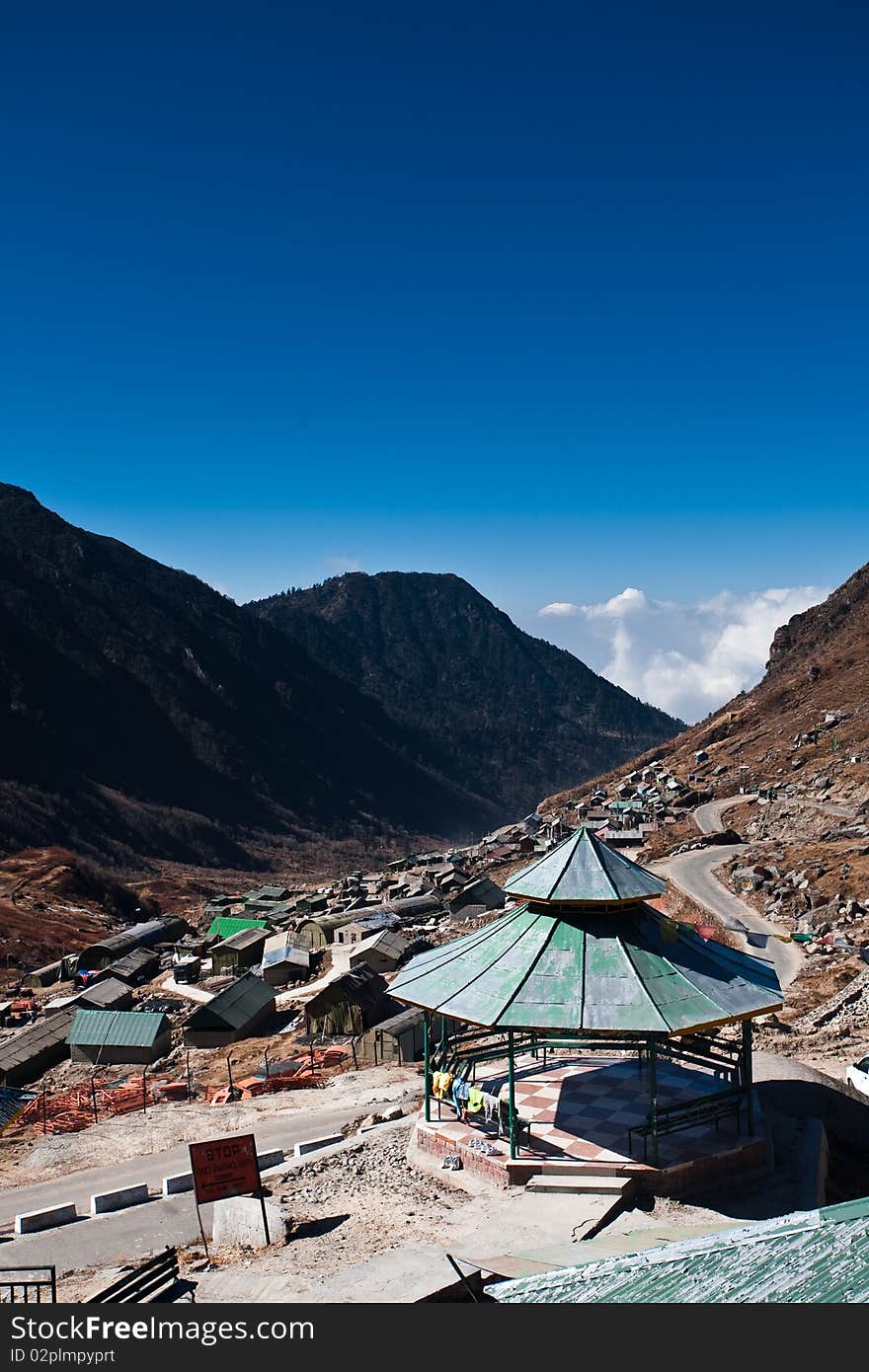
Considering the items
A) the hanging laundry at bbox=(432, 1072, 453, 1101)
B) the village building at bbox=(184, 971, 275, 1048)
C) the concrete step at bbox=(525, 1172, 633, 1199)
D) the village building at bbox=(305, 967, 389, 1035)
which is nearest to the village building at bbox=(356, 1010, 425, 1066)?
the village building at bbox=(305, 967, 389, 1035)

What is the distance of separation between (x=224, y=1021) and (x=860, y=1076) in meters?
24.2

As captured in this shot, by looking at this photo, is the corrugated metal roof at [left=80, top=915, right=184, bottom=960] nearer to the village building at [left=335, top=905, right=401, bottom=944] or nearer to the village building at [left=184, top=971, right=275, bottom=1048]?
the village building at [left=335, top=905, right=401, bottom=944]

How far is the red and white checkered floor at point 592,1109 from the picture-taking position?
15.5 metres

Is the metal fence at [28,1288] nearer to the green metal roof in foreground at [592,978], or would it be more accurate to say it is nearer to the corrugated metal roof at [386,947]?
the green metal roof in foreground at [592,978]

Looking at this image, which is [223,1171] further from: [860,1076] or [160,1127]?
[160,1127]

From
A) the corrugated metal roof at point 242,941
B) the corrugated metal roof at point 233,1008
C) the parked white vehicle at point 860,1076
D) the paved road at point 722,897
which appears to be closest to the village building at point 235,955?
the corrugated metal roof at point 242,941

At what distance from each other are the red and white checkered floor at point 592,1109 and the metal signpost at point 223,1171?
3.48 meters

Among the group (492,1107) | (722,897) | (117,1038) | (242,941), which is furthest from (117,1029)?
(722,897)

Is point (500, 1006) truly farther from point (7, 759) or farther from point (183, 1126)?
point (7, 759)

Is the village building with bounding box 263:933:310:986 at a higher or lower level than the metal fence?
lower

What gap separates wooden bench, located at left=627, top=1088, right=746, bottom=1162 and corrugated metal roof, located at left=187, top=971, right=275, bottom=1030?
2415cm

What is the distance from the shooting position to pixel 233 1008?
3797 cm

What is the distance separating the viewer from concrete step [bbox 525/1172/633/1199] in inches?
563
